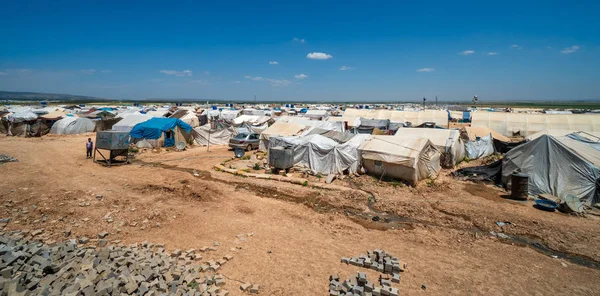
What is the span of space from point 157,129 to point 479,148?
25.5 m

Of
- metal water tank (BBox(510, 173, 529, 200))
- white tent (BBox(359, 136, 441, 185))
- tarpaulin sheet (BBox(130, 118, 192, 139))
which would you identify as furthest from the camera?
tarpaulin sheet (BBox(130, 118, 192, 139))

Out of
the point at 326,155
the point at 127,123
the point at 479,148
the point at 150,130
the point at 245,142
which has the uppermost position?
the point at 127,123

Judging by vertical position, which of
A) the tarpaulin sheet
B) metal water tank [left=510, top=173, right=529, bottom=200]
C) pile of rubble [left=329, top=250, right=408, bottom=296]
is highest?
the tarpaulin sheet

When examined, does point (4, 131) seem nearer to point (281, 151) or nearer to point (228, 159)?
point (228, 159)

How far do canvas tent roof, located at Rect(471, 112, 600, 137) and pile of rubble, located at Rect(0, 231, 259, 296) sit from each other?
39.8 m

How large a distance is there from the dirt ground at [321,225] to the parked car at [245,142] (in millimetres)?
8077

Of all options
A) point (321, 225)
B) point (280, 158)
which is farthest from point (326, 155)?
point (321, 225)

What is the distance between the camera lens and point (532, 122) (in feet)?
113

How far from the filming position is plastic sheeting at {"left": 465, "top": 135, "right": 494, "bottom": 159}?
69.2 ft

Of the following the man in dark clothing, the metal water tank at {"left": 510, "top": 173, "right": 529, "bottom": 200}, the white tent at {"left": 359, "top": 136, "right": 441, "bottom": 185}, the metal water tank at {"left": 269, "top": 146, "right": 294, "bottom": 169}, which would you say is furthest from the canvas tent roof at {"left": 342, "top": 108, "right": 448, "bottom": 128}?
the man in dark clothing

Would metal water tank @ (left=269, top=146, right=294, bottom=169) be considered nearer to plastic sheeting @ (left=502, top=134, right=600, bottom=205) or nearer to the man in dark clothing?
plastic sheeting @ (left=502, top=134, right=600, bottom=205)

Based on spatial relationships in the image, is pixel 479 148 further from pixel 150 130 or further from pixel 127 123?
pixel 127 123

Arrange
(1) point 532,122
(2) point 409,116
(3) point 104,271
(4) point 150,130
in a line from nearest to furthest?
(3) point 104,271
(4) point 150,130
(1) point 532,122
(2) point 409,116

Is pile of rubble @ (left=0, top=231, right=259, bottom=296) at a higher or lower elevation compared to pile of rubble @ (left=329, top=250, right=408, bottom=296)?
higher
